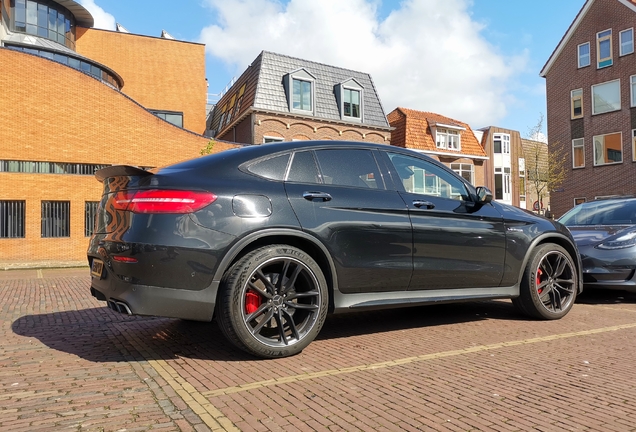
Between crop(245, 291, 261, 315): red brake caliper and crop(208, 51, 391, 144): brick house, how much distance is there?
22.7 m

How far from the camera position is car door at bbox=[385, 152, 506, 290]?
177 inches

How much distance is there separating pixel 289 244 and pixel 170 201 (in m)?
0.94

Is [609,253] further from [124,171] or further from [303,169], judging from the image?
[124,171]

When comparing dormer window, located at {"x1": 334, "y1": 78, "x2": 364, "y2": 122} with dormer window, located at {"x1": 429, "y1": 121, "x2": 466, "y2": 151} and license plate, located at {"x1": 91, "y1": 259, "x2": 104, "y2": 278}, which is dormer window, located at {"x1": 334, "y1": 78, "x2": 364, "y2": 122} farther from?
license plate, located at {"x1": 91, "y1": 259, "x2": 104, "y2": 278}

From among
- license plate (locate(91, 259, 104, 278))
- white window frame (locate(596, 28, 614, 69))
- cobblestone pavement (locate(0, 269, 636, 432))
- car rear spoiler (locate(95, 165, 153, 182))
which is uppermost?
white window frame (locate(596, 28, 614, 69))

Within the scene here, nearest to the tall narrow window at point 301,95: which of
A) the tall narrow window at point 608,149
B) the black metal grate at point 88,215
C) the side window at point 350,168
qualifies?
the black metal grate at point 88,215

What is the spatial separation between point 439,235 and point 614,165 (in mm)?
29227

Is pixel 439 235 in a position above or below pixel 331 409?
above

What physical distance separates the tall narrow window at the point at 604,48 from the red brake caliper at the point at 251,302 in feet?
105

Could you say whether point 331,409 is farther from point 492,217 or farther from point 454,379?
point 492,217

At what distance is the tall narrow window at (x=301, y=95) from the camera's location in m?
27.7

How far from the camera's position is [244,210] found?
145 inches

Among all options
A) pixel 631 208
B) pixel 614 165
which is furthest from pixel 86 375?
pixel 614 165

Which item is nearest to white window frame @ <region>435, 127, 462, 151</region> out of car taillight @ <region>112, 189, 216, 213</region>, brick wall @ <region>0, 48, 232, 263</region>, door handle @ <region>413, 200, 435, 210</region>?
brick wall @ <region>0, 48, 232, 263</region>
